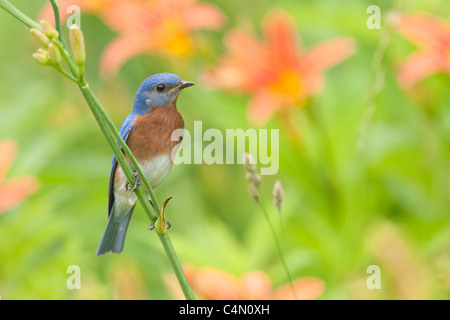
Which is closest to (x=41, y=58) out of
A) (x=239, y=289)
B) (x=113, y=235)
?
(x=113, y=235)

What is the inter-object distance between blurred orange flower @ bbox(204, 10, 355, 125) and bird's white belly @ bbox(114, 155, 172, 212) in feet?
3.53

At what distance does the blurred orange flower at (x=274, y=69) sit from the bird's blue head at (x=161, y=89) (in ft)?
3.88

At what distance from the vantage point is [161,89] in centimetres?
66

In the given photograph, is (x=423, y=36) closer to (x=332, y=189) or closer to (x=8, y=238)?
(x=332, y=189)

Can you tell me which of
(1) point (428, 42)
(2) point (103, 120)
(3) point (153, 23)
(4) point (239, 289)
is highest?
(1) point (428, 42)

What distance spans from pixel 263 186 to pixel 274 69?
23.0 inches

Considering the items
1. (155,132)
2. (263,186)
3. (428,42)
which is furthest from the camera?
(263,186)

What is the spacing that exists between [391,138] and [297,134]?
0.40 metres

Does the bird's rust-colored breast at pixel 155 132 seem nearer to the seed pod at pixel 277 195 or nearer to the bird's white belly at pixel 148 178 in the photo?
the bird's white belly at pixel 148 178

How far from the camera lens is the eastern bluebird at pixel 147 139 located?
661mm

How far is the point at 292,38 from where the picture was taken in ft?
6.44

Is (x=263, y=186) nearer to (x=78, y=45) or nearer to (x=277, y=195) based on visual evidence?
(x=277, y=195)

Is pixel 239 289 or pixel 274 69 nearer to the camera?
pixel 239 289

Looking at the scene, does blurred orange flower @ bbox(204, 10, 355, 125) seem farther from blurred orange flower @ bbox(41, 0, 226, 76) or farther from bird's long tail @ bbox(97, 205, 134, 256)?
bird's long tail @ bbox(97, 205, 134, 256)
